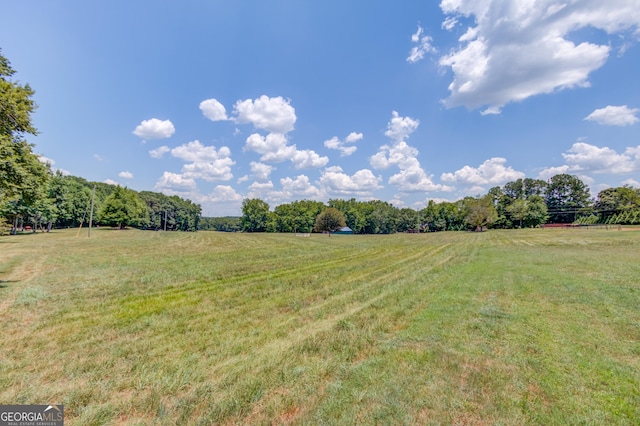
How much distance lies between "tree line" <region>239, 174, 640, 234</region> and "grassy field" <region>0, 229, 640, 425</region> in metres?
67.8

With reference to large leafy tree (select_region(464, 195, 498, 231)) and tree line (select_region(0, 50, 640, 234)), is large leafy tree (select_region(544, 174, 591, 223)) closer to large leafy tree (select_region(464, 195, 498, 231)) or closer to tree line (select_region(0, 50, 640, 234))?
tree line (select_region(0, 50, 640, 234))

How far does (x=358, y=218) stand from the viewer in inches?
3423

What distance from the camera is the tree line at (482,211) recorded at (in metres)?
66.1

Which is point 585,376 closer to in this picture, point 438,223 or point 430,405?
point 430,405

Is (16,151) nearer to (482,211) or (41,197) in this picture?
(41,197)

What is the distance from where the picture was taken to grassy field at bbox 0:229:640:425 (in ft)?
10.9

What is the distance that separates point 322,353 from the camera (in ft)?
15.7

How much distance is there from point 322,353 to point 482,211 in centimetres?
7188

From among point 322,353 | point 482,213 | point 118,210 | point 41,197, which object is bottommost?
point 322,353

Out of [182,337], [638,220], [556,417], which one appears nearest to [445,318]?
[556,417]

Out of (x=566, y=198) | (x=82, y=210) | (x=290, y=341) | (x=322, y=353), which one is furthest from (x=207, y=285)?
(x=566, y=198)

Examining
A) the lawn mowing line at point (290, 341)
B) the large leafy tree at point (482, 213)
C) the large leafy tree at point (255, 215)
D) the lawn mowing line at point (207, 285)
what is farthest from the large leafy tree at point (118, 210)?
the large leafy tree at point (482, 213)

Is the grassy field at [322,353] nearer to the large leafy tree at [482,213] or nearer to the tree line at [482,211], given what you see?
the large leafy tree at [482,213]

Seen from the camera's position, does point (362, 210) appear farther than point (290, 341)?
Yes
